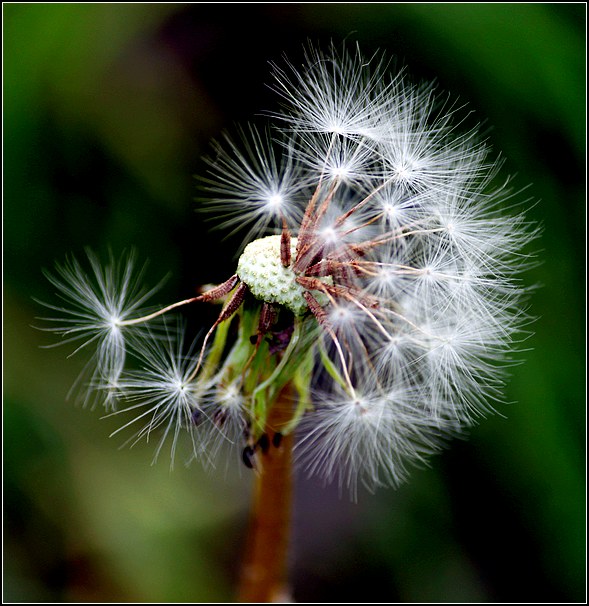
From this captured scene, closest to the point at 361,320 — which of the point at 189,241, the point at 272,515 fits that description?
the point at 272,515

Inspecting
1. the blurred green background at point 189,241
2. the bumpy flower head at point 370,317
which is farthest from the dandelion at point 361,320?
the blurred green background at point 189,241

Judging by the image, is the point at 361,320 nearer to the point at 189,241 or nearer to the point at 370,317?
the point at 370,317

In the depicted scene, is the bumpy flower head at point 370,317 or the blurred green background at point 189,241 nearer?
the bumpy flower head at point 370,317

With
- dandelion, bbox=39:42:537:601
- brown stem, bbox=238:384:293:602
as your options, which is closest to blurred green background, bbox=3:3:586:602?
brown stem, bbox=238:384:293:602

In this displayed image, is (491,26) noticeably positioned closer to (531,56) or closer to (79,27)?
(531,56)

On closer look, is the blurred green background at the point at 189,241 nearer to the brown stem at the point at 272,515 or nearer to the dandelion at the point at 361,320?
the brown stem at the point at 272,515

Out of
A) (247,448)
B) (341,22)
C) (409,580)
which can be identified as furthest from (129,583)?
(341,22)
